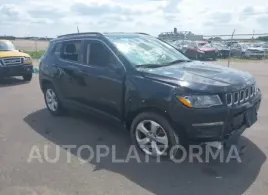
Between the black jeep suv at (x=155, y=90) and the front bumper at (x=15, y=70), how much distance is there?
6.02 metres

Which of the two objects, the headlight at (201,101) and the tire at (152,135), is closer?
the headlight at (201,101)

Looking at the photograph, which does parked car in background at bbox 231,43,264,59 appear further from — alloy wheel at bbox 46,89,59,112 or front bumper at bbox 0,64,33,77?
alloy wheel at bbox 46,89,59,112

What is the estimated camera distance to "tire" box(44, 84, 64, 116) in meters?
6.47

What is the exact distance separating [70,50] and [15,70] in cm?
619

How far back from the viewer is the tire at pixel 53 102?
6469mm

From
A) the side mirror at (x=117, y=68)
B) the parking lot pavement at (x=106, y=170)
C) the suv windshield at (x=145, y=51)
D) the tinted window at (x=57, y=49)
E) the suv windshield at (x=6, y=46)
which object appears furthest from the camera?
the suv windshield at (x=6, y=46)

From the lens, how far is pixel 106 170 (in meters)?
4.09

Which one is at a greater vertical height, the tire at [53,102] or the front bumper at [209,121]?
the front bumper at [209,121]

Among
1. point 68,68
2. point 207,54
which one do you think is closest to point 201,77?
point 68,68

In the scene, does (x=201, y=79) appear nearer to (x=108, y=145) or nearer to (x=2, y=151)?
(x=108, y=145)

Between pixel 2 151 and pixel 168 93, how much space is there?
2.75 m

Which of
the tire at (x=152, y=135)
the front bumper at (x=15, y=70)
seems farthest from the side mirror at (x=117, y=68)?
the front bumper at (x=15, y=70)

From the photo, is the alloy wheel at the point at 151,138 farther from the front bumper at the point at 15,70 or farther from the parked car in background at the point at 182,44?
the parked car in background at the point at 182,44

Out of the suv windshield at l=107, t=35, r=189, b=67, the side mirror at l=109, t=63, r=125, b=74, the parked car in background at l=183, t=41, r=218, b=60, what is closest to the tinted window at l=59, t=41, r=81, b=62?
the suv windshield at l=107, t=35, r=189, b=67
